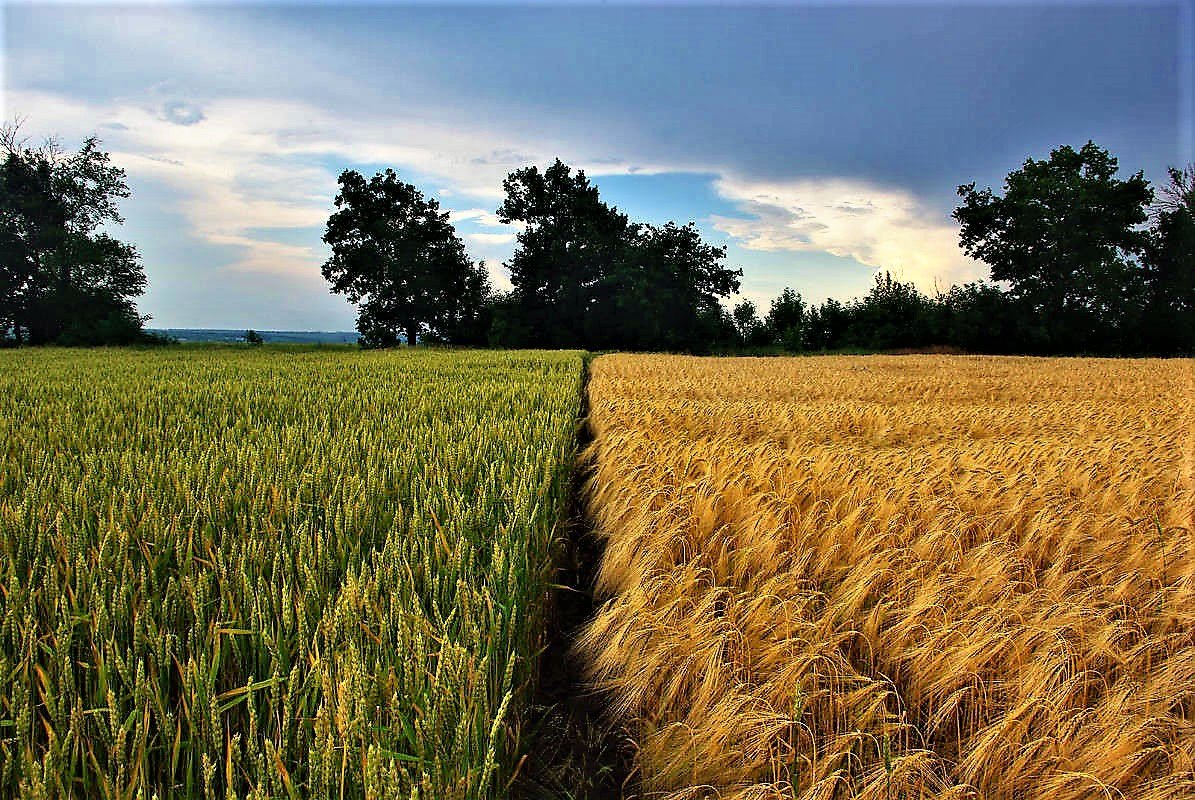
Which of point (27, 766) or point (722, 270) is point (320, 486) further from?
point (722, 270)

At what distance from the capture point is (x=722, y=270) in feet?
118

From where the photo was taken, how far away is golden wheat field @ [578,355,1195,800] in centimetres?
141

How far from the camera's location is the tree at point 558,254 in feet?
115

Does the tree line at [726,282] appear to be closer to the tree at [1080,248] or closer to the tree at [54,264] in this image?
the tree at [1080,248]

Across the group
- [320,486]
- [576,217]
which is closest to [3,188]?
[576,217]

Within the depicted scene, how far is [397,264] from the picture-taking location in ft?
Answer: 112

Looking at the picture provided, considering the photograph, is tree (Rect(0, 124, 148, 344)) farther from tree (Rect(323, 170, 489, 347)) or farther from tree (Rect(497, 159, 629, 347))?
tree (Rect(497, 159, 629, 347))

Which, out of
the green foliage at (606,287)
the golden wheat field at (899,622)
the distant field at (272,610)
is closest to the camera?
the distant field at (272,610)

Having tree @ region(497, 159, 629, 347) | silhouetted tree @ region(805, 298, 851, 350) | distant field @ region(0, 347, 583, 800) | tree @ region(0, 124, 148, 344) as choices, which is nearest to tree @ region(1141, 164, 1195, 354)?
silhouetted tree @ region(805, 298, 851, 350)

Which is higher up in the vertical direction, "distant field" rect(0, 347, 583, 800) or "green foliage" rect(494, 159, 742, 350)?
"green foliage" rect(494, 159, 742, 350)

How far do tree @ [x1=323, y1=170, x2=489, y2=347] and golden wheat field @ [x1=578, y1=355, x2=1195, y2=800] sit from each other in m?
32.9

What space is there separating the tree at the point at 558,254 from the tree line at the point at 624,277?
3.7 inches

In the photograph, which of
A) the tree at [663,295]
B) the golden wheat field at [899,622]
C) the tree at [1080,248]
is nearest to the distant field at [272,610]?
the golden wheat field at [899,622]

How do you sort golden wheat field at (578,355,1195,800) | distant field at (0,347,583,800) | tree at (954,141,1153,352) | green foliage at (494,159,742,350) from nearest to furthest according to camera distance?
distant field at (0,347,583,800)
golden wheat field at (578,355,1195,800)
tree at (954,141,1153,352)
green foliage at (494,159,742,350)
